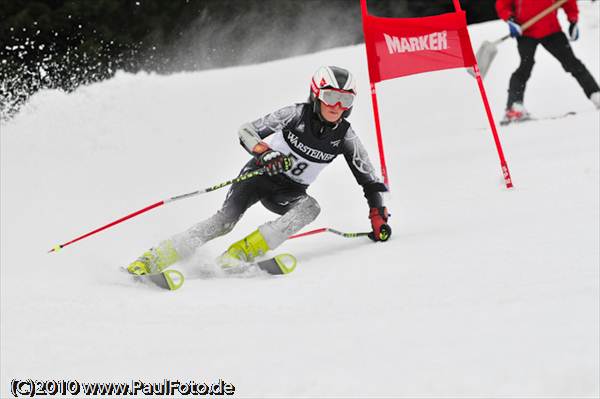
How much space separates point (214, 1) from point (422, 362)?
19.7 m

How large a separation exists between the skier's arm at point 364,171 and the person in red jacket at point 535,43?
10.9 ft

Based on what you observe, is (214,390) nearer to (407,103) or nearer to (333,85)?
(333,85)

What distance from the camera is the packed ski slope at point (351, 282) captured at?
7.58 ft

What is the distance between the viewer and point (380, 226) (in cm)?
437

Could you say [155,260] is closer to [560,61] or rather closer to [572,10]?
[560,61]

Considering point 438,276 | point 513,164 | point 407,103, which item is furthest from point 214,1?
point 438,276

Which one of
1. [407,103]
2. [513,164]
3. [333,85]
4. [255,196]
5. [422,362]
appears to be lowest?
[407,103]

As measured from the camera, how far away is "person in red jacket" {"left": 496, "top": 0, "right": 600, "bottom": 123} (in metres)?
7.12

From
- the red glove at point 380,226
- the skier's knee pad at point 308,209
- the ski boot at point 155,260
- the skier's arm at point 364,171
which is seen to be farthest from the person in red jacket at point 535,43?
the ski boot at point 155,260

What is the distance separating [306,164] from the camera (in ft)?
14.6

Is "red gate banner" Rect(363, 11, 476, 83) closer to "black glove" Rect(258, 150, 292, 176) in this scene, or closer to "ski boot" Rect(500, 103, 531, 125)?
"black glove" Rect(258, 150, 292, 176)

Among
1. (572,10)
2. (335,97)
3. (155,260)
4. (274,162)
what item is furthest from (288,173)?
(572,10)

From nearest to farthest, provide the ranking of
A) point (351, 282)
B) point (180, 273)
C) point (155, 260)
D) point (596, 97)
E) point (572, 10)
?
1. point (351, 282)
2. point (180, 273)
3. point (155, 260)
4. point (596, 97)
5. point (572, 10)

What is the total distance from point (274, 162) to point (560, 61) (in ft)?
14.1
